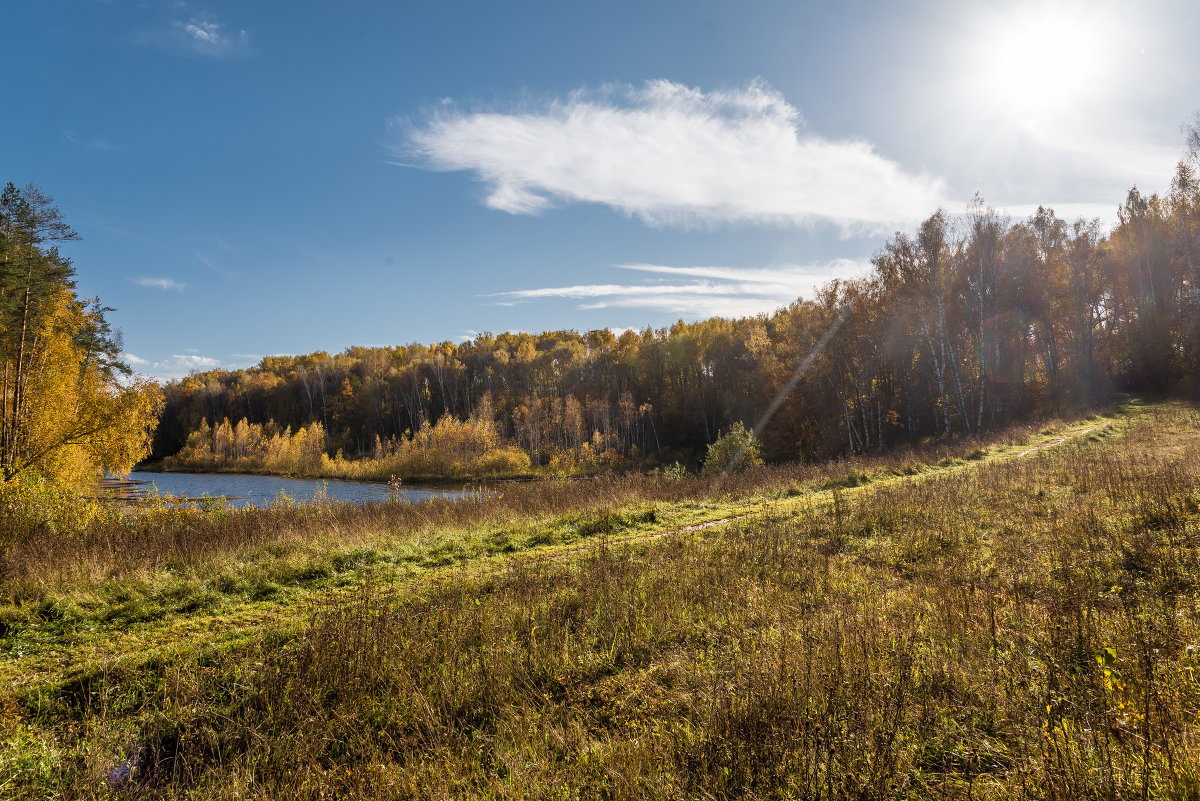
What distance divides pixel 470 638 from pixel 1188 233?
48.2 metres

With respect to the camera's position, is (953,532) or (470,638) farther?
(953,532)

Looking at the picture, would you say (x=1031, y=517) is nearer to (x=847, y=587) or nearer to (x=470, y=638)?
(x=847, y=587)

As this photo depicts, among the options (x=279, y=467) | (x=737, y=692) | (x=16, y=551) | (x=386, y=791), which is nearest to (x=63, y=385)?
(x=16, y=551)

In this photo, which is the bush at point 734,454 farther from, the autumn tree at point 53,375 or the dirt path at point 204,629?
the autumn tree at point 53,375

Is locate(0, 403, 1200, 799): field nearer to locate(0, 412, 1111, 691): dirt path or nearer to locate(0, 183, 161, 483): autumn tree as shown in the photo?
locate(0, 412, 1111, 691): dirt path

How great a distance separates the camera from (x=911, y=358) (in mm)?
Answer: 39625

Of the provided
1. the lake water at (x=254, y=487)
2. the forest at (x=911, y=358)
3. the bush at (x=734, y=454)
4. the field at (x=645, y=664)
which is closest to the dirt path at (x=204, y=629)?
the field at (x=645, y=664)

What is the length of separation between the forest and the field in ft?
78.6

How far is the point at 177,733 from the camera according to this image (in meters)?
4.55

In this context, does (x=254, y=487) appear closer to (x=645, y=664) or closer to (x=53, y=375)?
(x=53, y=375)

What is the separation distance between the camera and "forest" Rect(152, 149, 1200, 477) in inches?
1313

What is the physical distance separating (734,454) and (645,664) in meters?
21.4

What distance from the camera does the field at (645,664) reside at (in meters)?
3.42

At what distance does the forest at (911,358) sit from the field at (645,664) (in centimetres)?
2396
